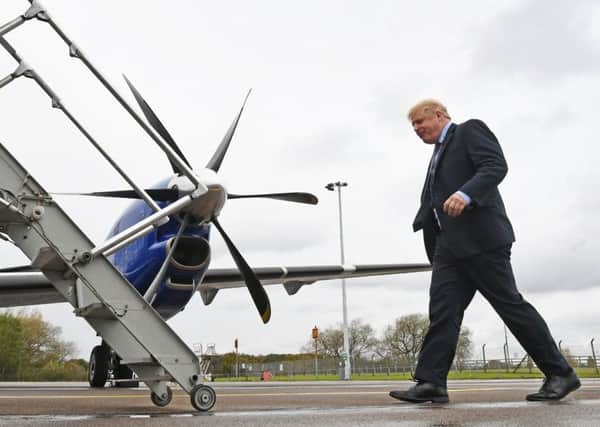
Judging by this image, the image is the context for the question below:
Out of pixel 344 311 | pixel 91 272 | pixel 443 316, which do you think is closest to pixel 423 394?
pixel 443 316

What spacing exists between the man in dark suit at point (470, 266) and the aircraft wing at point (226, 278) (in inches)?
334

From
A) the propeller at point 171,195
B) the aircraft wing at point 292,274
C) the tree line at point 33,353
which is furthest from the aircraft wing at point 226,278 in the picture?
the tree line at point 33,353

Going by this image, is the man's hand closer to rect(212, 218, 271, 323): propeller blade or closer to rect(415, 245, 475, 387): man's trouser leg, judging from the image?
rect(415, 245, 475, 387): man's trouser leg

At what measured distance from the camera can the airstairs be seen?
13.8 ft

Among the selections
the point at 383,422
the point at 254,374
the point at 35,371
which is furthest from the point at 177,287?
the point at 254,374

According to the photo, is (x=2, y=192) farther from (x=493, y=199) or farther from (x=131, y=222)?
(x=131, y=222)

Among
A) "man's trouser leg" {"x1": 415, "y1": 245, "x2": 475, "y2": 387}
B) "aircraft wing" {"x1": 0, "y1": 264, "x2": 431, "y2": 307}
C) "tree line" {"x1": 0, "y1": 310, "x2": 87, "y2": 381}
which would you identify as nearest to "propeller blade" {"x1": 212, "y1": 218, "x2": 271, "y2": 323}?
"man's trouser leg" {"x1": 415, "y1": 245, "x2": 475, "y2": 387}

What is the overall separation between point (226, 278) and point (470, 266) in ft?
31.7

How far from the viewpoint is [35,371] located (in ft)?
174

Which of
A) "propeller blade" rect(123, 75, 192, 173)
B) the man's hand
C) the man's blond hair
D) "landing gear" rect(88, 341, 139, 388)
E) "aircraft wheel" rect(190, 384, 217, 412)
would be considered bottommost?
"aircraft wheel" rect(190, 384, 217, 412)

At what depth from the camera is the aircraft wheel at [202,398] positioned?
14.0 feet

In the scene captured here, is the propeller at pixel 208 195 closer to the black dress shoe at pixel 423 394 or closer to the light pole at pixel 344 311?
the black dress shoe at pixel 423 394

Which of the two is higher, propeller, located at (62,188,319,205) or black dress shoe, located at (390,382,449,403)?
propeller, located at (62,188,319,205)

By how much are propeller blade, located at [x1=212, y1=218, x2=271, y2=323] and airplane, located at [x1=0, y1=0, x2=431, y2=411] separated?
1 cm
